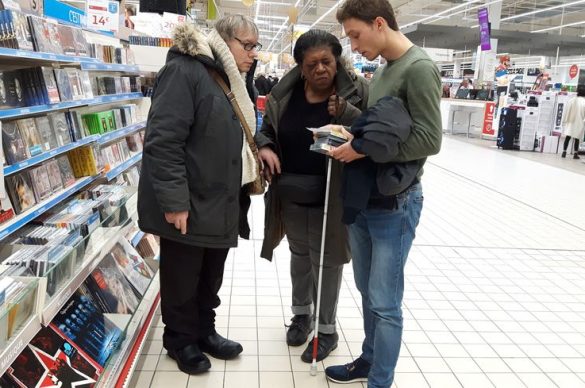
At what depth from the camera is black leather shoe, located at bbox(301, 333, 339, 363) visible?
268 cm

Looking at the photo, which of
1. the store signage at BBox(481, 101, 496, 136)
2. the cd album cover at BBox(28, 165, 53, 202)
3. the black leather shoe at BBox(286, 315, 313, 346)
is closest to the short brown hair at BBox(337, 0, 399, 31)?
the cd album cover at BBox(28, 165, 53, 202)

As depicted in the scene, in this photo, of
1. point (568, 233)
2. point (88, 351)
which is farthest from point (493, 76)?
point (88, 351)

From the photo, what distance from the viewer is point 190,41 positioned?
2.04 m

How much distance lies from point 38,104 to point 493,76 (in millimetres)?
17036

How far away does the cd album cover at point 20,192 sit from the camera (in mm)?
2109

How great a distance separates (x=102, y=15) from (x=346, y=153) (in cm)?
289

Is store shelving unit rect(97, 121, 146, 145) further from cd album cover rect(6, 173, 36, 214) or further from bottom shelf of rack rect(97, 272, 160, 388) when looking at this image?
bottom shelf of rack rect(97, 272, 160, 388)

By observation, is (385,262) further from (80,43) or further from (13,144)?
(80,43)

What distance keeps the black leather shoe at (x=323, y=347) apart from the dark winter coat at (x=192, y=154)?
34.8 inches

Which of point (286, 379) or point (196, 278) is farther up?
point (196, 278)

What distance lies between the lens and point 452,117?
54.4 ft

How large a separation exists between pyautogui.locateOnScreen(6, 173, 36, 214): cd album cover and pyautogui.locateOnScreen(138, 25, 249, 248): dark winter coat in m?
0.52

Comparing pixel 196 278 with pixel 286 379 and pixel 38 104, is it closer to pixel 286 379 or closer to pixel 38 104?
pixel 286 379

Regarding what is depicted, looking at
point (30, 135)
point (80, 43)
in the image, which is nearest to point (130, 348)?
point (30, 135)
